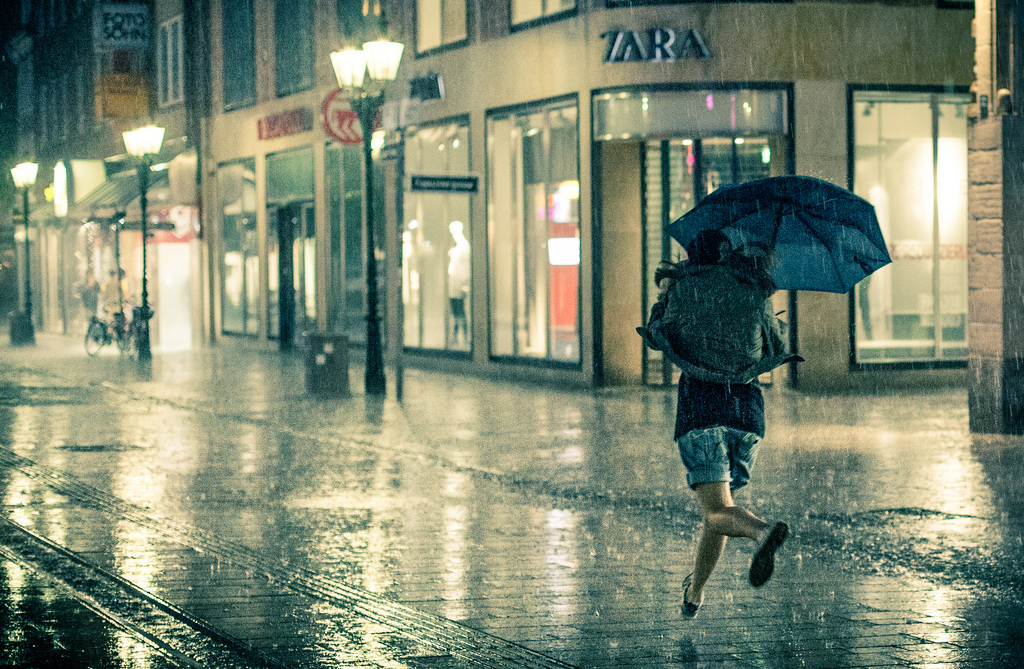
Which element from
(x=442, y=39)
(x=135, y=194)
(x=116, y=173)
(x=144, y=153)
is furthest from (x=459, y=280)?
(x=116, y=173)

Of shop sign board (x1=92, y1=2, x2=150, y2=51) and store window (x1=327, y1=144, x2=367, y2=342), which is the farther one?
shop sign board (x1=92, y1=2, x2=150, y2=51)

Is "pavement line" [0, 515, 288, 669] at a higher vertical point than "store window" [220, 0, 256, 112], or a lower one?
lower

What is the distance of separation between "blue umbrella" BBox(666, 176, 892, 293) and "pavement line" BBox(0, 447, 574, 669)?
2.11 meters

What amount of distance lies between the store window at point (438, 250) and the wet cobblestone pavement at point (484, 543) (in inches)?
286

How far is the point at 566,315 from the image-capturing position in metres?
21.0

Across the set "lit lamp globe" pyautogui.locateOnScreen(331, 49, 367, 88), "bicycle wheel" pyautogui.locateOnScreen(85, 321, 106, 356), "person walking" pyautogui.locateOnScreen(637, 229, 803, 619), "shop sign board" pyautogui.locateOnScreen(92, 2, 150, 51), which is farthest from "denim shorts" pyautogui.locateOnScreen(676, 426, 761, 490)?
"shop sign board" pyautogui.locateOnScreen(92, 2, 150, 51)

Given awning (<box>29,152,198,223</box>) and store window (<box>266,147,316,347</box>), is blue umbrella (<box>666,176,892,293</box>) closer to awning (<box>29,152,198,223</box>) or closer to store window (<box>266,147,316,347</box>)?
store window (<box>266,147,316,347</box>)

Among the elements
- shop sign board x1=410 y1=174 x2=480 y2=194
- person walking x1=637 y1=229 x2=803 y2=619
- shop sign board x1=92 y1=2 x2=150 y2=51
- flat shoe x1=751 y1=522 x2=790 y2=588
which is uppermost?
shop sign board x1=92 y1=2 x2=150 y2=51

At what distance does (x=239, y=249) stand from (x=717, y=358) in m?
28.3

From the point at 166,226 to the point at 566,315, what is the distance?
11453 millimetres

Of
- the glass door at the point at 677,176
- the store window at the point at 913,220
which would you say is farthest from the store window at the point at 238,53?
the store window at the point at 913,220

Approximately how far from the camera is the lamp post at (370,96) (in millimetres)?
18750

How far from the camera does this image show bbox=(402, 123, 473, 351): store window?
2358 centimetres

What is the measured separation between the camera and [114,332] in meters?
29.6
